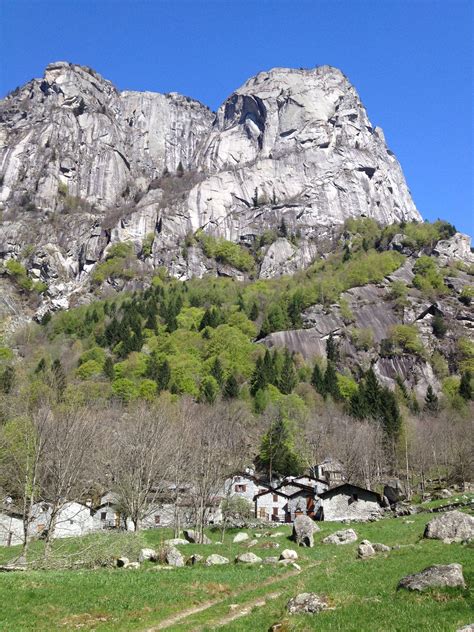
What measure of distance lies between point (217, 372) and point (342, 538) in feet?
213

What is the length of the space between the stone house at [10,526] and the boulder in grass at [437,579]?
44.4m

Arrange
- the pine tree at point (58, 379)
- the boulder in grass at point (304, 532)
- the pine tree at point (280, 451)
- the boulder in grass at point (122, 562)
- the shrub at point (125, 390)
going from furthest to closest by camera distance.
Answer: the shrub at point (125, 390), the pine tree at point (58, 379), the pine tree at point (280, 451), the boulder in grass at point (304, 532), the boulder in grass at point (122, 562)

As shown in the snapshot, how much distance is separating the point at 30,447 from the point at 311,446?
51229 millimetres

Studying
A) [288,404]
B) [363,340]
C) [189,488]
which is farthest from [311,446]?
[363,340]

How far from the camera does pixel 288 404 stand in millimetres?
83250

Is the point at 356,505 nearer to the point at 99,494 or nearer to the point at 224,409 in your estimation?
the point at 224,409

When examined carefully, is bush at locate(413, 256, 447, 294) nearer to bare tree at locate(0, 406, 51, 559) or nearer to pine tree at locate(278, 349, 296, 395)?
pine tree at locate(278, 349, 296, 395)

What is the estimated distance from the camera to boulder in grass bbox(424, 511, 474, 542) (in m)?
26.5

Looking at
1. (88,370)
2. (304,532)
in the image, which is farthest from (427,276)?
(304,532)

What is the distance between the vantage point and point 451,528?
27484 mm

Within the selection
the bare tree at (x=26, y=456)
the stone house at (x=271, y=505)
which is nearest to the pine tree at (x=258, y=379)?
the stone house at (x=271, y=505)

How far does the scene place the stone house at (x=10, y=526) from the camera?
167 feet

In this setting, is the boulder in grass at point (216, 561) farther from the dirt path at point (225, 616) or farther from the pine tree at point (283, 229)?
the pine tree at point (283, 229)

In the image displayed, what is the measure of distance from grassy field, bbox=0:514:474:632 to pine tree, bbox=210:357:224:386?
69.2 metres
